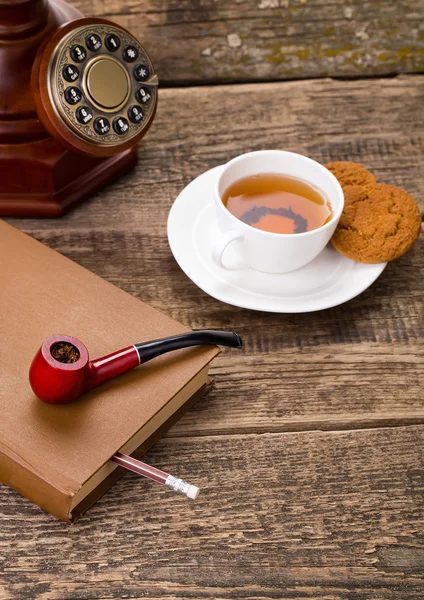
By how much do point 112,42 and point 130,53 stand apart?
3 centimetres

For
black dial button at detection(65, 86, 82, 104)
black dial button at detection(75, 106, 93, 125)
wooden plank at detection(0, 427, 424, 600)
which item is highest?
black dial button at detection(65, 86, 82, 104)

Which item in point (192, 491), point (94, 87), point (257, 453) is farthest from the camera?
point (94, 87)

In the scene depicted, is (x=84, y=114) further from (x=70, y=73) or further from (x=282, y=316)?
(x=282, y=316)

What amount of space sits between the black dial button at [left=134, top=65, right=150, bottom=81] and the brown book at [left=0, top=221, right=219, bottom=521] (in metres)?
0.27

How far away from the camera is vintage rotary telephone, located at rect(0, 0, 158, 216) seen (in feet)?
3.08

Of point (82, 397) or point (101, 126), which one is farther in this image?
point (101, 126)

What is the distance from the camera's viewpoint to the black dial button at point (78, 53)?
0.95 m

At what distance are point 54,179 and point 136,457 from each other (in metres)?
0.40

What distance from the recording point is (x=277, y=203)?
3.32 ft

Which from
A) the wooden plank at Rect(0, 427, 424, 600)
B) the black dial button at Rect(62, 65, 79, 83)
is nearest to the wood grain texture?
the wooden plank at Rect(0, 427, 424, 600)

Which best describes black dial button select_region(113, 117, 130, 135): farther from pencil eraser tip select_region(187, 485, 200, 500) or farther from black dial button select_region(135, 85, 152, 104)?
pencil eraser tip select_region(187, 485, 200, 500)

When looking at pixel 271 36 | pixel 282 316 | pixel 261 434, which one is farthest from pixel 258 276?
pixel 271 36

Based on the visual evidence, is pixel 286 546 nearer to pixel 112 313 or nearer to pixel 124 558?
pixel 124 558

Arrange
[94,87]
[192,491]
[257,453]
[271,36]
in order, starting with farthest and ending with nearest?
[271,36]
[94,87]
[257,453]
[192,491]
